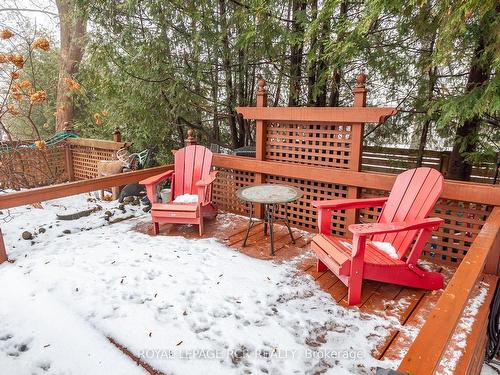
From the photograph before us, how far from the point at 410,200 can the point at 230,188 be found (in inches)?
88.7

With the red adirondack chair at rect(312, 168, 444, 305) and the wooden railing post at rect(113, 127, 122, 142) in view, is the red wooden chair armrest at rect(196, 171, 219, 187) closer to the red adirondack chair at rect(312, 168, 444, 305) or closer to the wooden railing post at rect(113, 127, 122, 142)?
the red adirondack chair at rect(312, 168, 444, 305)

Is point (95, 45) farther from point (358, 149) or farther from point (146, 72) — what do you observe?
point (358, 149)

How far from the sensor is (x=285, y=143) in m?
3.67

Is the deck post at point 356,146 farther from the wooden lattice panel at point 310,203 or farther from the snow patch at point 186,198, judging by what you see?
the snow patch at point 186,198

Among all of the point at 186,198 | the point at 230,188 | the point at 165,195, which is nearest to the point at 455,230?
the point at 230,188

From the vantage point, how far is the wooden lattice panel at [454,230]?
8.82 feet

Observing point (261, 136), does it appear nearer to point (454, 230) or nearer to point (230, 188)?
point (230, 188)

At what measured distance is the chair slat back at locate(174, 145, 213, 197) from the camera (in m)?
3.75

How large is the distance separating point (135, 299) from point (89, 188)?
1.72m

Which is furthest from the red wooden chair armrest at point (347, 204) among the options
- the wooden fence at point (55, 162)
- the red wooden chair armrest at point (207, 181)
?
the wooden fence at point (55, 162)

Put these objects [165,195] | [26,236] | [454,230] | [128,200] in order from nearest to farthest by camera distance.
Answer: [454,230], [26,236], [165,195], [128,200]

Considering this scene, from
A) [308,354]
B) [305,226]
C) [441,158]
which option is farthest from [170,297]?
[441,158]

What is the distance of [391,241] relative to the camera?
2600mm

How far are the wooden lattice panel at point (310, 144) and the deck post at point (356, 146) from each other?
0.08 metres
